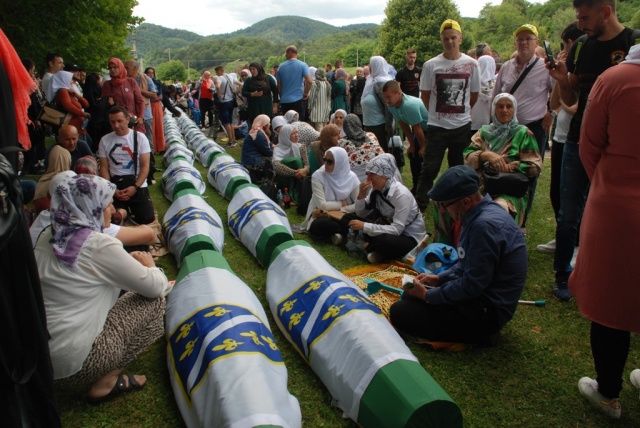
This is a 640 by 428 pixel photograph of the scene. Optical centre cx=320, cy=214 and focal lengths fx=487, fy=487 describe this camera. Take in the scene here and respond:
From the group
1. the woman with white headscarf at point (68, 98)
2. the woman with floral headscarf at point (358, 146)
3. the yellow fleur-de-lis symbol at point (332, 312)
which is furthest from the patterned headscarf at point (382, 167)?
the woman with white headscarf at point (68, 98)

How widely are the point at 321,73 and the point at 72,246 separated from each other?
8.32 m

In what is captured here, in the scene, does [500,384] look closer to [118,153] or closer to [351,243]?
[351,243]

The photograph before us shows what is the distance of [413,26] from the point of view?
43.1 metres

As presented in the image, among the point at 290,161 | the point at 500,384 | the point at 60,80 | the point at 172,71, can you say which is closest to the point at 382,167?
the point at 500,384

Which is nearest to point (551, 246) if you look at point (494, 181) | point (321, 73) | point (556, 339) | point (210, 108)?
point (494, 181)

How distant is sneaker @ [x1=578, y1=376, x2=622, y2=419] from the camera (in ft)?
7.89

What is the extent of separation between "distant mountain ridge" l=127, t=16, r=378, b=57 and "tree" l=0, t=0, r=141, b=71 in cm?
13585

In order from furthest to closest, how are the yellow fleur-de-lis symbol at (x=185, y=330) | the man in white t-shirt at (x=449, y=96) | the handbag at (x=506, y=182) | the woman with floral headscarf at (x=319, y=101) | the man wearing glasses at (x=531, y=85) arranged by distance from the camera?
the woman with floral headscarf at (x=319, y=101), the man in white t-shirt at (x=449, y=96), the man wearing glasses at (x=531, y=85), the handbag at (x=506, y=182), the yellow fleur-de-lis symbol at (x=185, y=330)

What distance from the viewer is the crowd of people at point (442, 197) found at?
7.46 ft

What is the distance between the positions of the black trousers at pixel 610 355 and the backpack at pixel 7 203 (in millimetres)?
2479

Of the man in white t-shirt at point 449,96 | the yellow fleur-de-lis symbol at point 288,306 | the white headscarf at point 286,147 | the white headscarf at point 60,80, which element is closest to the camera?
the yellow fleur-de-lis symbol at point 288,306

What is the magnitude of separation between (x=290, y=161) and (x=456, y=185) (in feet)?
13.1

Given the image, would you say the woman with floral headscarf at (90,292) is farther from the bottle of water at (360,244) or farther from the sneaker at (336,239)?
the sneaker at (336,239)

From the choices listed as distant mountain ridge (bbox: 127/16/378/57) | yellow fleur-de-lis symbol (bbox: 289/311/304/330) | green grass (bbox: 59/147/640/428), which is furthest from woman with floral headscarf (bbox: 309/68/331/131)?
distant mountain ridge (bbox: 127/16/378/57)
